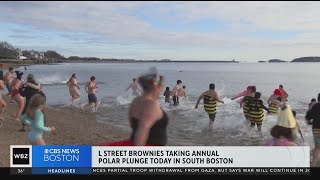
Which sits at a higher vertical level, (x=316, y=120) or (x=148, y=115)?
(x=148, y=115)

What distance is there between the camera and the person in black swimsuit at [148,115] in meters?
4.41

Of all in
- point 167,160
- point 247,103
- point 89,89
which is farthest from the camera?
point 89,89

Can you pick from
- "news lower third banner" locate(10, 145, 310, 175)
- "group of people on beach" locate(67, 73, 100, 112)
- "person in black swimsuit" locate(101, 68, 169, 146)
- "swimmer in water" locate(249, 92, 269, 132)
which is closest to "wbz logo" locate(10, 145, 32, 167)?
"news lower third banner" locate(10, 145, 310, 175)

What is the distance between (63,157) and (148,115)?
1.68 metres

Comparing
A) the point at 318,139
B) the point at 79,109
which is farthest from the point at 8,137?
the point at 79,109

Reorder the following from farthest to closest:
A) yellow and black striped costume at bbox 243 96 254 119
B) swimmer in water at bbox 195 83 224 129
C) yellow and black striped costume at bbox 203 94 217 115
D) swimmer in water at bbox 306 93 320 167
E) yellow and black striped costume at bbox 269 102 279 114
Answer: yellow and black striped costume at bbox 203 94 217 115 → swimmer in water at bbox 195 83 224 129 → yellow and black striped costume at bbox 269 102 279 114 → yellow and black striped costume at bbox 243 96 254 119 → swimmer in water at bbox 306 93 320 167

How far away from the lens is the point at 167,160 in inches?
211

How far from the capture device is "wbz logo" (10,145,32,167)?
5430 mm

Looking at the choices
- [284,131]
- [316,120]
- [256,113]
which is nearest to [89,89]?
[256,113]

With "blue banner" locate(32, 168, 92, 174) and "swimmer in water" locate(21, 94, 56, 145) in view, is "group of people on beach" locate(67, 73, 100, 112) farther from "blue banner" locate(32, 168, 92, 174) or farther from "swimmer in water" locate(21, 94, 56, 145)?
"blue banner" locate(32, 168, 92, 174)

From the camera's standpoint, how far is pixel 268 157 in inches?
210

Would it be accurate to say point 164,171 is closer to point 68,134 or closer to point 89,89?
point 68,134

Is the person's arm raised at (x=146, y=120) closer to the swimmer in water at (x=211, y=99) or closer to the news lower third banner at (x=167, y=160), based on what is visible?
the news lower third banner at (x=167, y=160)

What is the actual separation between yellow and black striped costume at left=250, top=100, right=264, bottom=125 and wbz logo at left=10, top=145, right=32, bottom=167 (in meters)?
7.25
